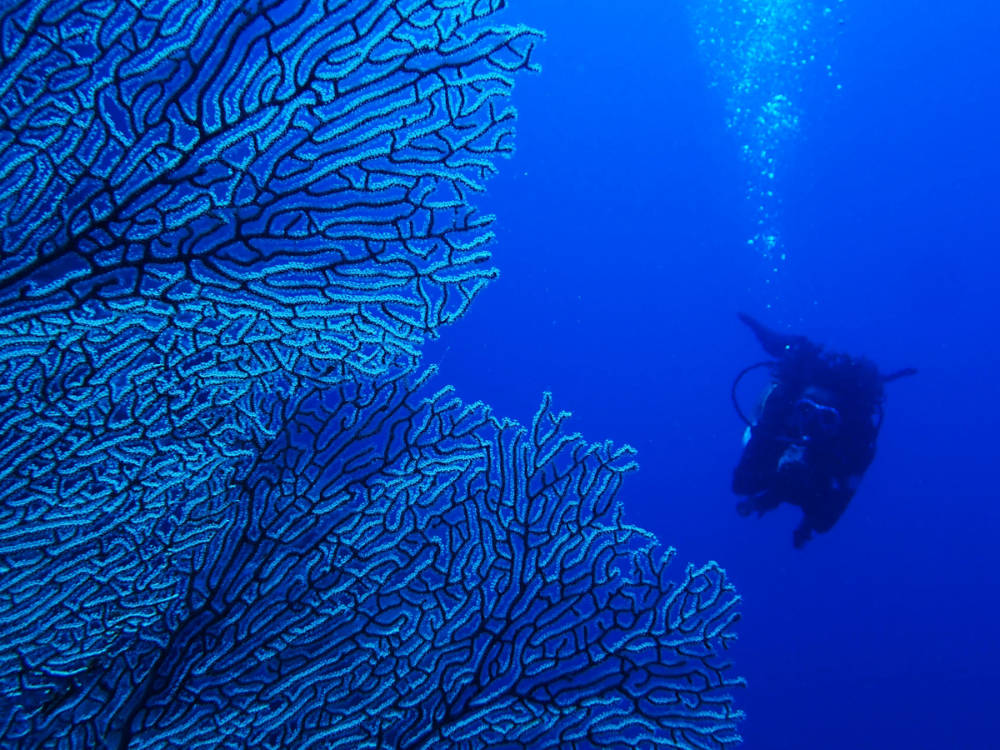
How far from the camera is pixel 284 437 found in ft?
11.2

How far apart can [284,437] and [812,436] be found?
5.52 metres

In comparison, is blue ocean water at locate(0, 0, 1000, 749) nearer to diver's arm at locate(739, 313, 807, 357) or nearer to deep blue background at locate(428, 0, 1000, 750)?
diver's arm at locate(739, 313, 807, 357)

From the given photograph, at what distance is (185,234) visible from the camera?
2750mm

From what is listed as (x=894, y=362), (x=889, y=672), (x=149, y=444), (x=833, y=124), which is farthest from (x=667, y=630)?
(x=894, y=362)

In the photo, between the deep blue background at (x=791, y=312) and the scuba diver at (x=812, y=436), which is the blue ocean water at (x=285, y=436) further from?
the deep blue background at (x=791, y=312)

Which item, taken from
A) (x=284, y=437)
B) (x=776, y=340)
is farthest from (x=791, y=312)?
(x=284, y=437)

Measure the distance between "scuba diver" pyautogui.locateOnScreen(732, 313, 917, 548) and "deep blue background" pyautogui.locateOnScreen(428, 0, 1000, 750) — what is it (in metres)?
34.2

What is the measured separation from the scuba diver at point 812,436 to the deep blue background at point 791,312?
1345 inches

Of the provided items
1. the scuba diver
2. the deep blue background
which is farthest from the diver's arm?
the deep blue background

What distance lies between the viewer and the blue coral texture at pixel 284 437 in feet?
8.43

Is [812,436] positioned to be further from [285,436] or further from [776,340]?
[285,436]

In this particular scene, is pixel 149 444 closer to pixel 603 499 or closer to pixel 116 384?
pixel 116 384

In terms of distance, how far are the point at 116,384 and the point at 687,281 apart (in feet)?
200

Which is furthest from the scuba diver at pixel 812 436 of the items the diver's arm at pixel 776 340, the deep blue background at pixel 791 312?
the deep blue background at pixel 791 312
